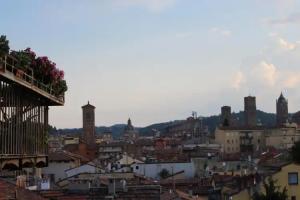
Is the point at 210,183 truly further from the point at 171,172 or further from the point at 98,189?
the point at 98,189

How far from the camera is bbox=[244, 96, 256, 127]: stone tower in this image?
6934 inches

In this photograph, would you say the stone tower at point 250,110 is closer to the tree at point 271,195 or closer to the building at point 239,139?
the building at point 239,139

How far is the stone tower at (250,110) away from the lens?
176125mm

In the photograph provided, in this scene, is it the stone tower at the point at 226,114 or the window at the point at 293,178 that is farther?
the stone tower at the point at 226,114

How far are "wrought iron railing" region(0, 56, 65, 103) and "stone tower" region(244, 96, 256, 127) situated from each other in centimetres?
15673

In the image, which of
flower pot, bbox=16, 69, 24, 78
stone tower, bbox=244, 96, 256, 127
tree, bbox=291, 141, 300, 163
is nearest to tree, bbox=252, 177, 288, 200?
tree, bbox=291, 141, 300, 163

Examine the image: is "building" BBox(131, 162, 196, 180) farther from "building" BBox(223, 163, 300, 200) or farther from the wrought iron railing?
the wrought iron railing

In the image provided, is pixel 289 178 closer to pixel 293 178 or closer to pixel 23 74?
pixel 293 178

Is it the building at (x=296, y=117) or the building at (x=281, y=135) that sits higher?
the building at (x=296, y=117)

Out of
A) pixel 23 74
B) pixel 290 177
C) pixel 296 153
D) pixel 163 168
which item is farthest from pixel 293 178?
pixel 23 74

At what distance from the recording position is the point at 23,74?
17.6 meters

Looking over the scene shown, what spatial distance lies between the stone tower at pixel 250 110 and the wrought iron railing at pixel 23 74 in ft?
514

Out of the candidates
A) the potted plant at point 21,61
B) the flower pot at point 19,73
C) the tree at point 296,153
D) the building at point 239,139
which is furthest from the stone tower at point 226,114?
the flower pot at point 19,73

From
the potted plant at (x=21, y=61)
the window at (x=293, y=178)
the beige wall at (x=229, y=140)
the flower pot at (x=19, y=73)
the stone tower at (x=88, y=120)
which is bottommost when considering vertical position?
the window at (x=293, y=178)
